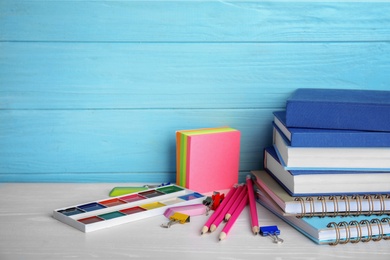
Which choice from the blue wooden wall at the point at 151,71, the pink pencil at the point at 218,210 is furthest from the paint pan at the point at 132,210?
the blue wooden wall at the point at 151,71

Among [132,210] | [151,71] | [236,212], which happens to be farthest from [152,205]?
[151,71]

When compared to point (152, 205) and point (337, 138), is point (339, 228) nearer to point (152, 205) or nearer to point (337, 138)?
point (337, 138)

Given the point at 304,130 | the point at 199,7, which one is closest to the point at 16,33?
the point at 199,7

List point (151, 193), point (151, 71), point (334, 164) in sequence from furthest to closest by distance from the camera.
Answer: point (151, 71) < point (151, 193) < point (334, 164)

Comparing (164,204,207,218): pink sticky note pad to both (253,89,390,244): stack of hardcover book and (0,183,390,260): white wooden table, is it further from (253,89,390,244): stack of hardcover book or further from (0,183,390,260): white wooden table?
(253,89,390,244): stack of hardcover book

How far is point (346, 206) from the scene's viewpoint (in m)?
0.93

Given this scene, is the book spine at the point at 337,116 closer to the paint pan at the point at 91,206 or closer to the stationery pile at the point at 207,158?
the stationery pile at the point at 207,158

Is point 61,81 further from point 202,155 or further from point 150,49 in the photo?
point 202,155

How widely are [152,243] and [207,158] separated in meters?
0.30

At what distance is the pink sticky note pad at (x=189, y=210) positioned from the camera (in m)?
0.97

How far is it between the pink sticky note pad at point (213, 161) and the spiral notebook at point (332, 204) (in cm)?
19

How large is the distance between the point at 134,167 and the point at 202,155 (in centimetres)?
17

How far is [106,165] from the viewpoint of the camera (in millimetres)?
1194

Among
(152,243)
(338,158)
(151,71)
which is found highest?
(151,71)
